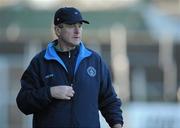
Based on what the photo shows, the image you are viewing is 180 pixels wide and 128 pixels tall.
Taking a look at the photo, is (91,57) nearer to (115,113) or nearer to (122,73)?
(115,113)

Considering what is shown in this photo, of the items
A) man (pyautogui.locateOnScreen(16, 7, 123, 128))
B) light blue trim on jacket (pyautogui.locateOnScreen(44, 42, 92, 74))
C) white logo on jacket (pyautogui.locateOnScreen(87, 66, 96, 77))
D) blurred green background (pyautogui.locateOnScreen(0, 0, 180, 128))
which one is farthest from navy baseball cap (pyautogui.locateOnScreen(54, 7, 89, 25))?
blurred green background (pyautogui.locateOnScreen(0, 0, 180, 128))

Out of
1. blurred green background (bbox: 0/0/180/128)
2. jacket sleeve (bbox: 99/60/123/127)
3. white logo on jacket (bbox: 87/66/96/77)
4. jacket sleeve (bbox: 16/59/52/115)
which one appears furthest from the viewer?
blurred green background (bbox: 0/0/180/128)

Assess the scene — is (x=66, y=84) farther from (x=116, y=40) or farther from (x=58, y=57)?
(x=116, y=40)

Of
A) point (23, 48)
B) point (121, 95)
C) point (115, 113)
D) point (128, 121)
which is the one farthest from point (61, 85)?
point (23, 48)

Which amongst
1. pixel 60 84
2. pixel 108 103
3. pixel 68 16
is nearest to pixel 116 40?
pixel 108 103

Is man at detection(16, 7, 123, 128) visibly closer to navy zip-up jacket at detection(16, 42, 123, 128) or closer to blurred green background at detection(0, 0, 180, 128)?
navy zip-up jacket at detection(16, 42, 123, 128)

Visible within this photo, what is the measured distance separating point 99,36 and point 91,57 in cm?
1620

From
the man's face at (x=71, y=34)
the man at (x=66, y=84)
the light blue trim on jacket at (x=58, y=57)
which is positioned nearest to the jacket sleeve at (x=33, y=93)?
the man at (x=66, y=84)

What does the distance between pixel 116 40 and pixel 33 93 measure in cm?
1622

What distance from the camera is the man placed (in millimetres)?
5664

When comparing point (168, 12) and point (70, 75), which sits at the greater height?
point (168, 12)

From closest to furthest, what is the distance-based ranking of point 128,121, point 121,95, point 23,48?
1. point 128,121
2. point 121,95
3. point 23,48

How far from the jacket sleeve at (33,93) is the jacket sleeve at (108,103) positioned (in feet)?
1.54

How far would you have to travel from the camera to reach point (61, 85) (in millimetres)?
5668
